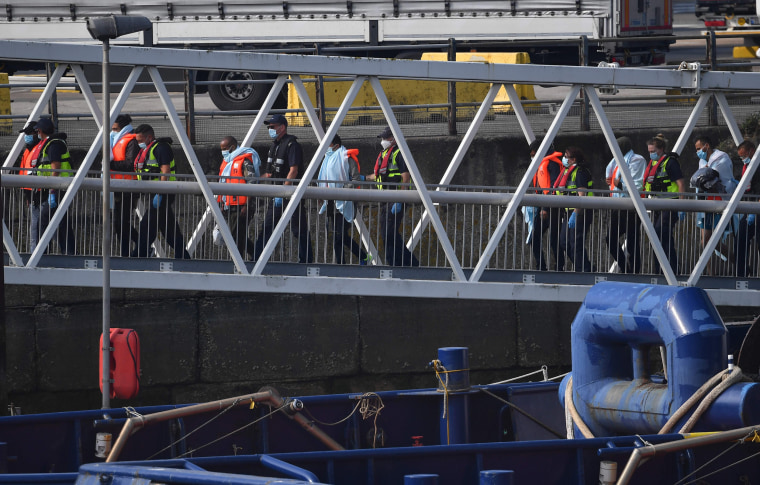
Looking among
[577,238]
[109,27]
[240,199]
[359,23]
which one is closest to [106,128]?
[109,27]

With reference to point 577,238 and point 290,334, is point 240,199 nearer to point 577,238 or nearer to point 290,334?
point 290,334

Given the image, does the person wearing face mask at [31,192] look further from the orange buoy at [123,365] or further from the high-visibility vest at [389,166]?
the high-visibility vest at [389,166]

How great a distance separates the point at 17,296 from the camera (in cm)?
1545

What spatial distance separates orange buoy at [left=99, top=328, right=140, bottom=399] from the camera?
11578 mm

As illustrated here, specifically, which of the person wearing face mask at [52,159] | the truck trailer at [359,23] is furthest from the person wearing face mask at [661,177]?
the truck trailer at [359,23]

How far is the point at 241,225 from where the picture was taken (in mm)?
13398

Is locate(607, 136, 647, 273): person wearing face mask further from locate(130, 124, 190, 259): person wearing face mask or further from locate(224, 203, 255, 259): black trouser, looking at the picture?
locate(130, 124, 190, 259): person wearing face mask

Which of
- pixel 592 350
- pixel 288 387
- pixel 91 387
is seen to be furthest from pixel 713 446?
pixel 91 387

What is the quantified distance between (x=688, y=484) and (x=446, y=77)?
5081mm

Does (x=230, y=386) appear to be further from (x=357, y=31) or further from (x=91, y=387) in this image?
(x=357, y=31)

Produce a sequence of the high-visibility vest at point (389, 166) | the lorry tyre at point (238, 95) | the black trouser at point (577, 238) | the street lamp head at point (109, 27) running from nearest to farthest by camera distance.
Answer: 1. the street lamp head at point (109, 27)
2. the black trouser at point (577, 238)
3. the high-visibility vest at point (389, 166)
4. the lorry tyre at point (238, 95)

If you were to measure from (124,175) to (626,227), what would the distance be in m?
5.49

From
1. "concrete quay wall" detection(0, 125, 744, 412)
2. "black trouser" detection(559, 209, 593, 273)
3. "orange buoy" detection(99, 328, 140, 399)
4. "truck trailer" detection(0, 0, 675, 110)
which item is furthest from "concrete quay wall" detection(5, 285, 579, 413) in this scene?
"truck trailer" detection(0, 0, 675, 110)

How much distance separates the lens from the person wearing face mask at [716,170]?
1334 centimetres
